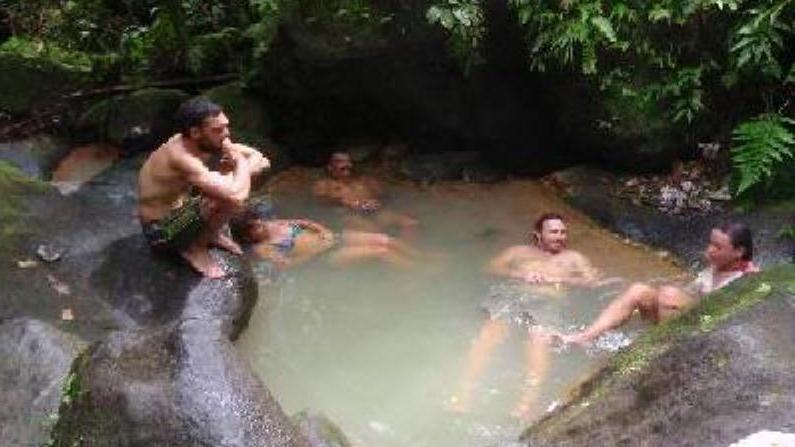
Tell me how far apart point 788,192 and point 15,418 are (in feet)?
20.7

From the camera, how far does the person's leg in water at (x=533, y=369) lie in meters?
6.14

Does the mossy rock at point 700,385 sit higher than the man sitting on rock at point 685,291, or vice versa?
the mossy rock at point 700,385

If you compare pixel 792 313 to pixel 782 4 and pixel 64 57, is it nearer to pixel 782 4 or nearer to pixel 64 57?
pixel 782 4

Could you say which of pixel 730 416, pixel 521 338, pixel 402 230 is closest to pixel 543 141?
pixel 402 230

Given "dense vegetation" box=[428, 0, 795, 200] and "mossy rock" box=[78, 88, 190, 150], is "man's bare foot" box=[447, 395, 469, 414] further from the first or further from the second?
"mossy rock" box=[78, 88, 190, 150]

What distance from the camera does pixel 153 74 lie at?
11.1 meters

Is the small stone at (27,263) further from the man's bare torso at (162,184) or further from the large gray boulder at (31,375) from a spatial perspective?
the large gray boulder at (31,375)

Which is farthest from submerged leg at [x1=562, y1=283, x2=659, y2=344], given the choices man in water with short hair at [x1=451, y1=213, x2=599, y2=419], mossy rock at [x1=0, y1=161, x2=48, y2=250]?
mossy rock at [x1=0, y1=161, x2=48, y2=250]

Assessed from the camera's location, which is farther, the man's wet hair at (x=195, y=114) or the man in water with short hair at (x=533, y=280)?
the man in water with short hair at (x=533, y=280)

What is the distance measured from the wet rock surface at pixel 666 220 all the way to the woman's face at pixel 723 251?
1156 mm

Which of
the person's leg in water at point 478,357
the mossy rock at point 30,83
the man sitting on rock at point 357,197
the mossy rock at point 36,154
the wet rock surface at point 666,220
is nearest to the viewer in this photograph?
the person's leg in water at point 478,357

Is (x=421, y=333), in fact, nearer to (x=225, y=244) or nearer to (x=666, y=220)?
(x=225, y=244)

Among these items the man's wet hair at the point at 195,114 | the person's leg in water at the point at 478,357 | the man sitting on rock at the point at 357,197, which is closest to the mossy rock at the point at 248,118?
the man sitting on rock at the point at 357,197

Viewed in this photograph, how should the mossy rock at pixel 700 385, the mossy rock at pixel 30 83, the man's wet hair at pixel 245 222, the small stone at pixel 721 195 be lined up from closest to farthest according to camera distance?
the mossy rock at pixel 700 385
the man's wet hair at pixel 245 222
the small stone at pixel 721 195
the mossy rock at pixel 30 83
